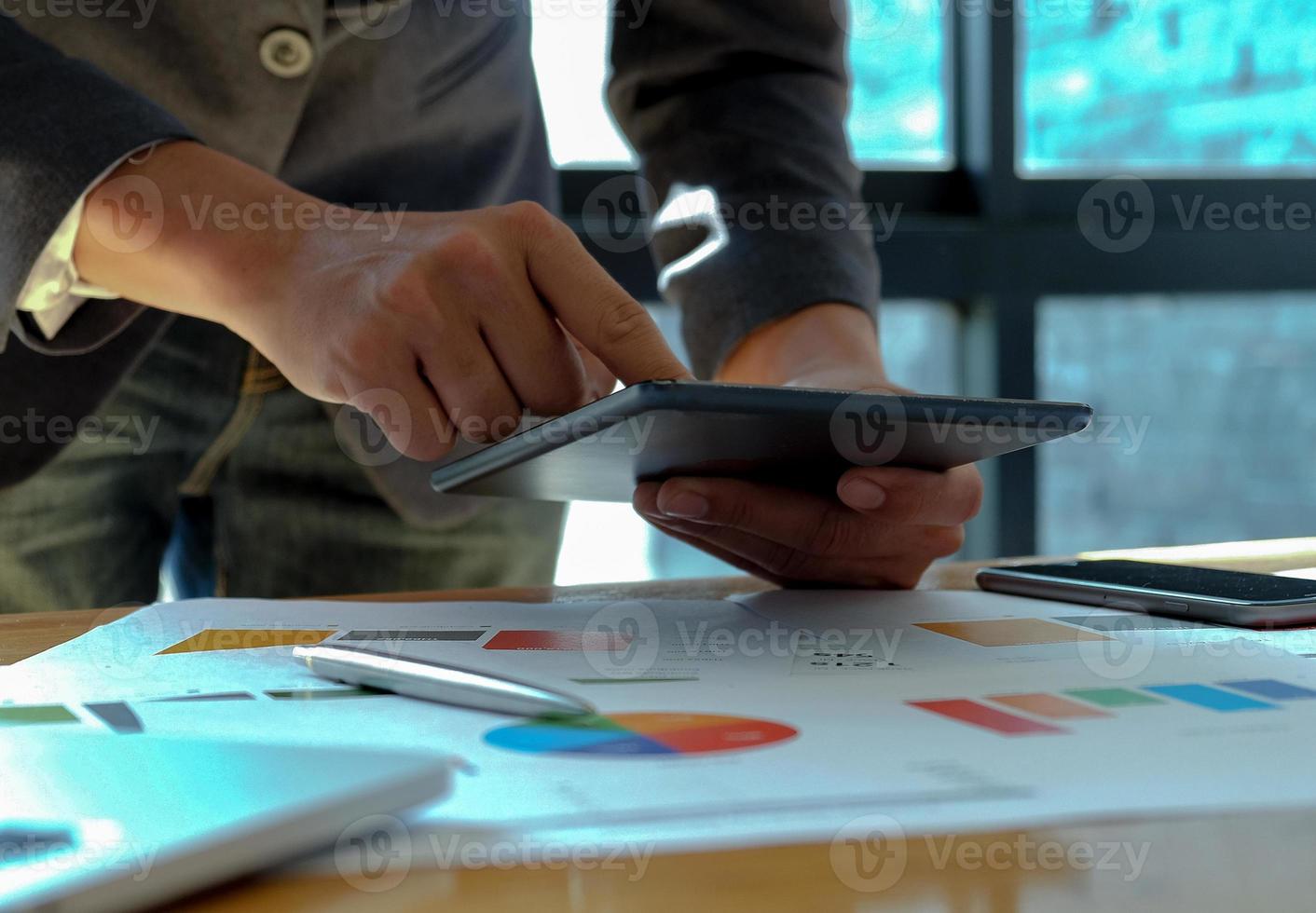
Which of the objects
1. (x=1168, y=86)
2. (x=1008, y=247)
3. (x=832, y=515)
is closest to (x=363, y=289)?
(x=832, y=515)

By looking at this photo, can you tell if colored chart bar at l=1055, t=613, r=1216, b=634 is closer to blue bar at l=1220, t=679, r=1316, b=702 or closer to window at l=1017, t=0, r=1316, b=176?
blue bar at l=1220, t=679, r=1316, b=702

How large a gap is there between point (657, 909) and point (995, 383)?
5.83 ft

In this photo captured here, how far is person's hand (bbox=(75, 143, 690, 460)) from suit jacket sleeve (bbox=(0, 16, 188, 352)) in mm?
16

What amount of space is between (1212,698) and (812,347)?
50cm

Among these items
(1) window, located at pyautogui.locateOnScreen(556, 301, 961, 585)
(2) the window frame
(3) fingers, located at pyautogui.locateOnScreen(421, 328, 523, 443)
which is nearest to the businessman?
(3) fingers, located at pyautogui.locateOnScreen(421, 328, 523, 443)

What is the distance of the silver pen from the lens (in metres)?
0.33

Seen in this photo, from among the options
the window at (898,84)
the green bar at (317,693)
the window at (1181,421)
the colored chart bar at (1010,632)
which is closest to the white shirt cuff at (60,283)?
the green bar at (317,693)

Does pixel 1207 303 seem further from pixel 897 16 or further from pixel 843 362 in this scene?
pixel 843 362

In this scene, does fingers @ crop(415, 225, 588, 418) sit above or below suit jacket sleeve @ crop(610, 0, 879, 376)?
below

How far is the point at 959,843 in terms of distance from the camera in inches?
9.4

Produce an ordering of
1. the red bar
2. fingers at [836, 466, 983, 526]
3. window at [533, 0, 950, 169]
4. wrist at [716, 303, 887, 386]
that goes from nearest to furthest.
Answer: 1. the red bar
2. fingers at [836, 466, 983, 526]
3. wrist at [716, 303, 887, 386]
4. window at [533, 0, 950, 169]

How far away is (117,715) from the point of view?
34 cm

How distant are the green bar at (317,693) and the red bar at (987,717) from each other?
18cm

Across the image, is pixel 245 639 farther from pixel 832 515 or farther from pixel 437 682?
pixel 832 515
